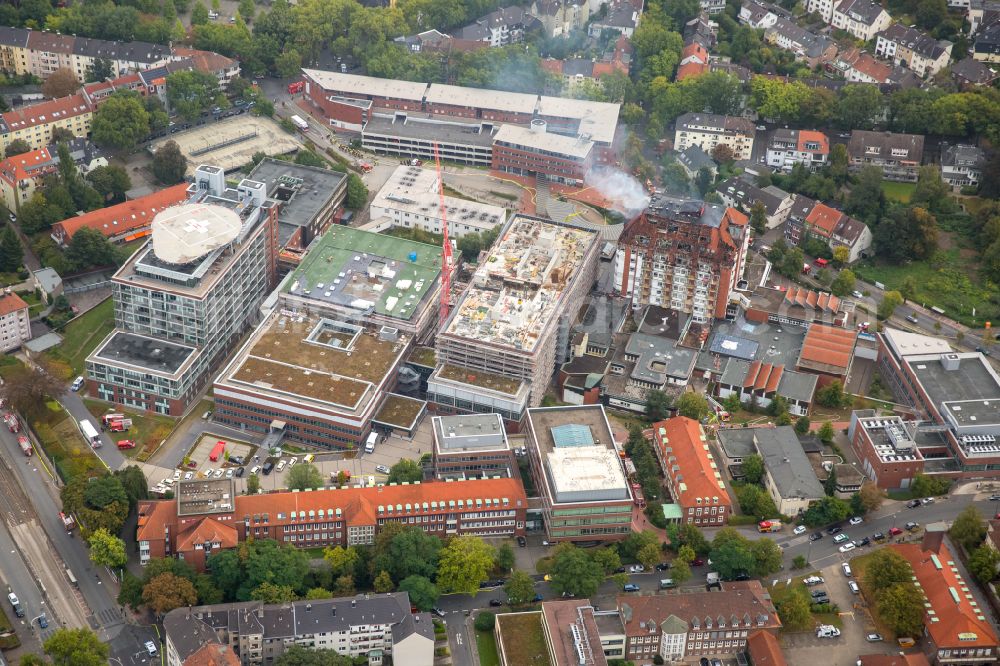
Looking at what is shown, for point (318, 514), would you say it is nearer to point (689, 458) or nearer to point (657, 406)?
point (689, 458)

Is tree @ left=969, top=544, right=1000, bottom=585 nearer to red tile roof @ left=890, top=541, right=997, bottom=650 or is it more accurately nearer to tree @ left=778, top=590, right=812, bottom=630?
red tile roof @ left=890, top=541, right=997, bottom=650

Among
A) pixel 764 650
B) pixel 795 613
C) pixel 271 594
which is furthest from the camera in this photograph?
pixel 795 613

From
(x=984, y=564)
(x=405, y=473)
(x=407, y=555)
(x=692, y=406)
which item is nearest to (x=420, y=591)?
(x=407, y=555)

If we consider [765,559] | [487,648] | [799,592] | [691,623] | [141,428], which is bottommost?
[141,428]

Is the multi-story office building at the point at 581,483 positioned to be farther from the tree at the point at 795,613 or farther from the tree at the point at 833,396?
the tree at the point at 833,396

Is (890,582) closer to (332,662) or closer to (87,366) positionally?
(332,662)

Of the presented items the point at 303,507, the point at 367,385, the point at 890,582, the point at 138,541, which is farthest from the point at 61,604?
the point at 890,582
